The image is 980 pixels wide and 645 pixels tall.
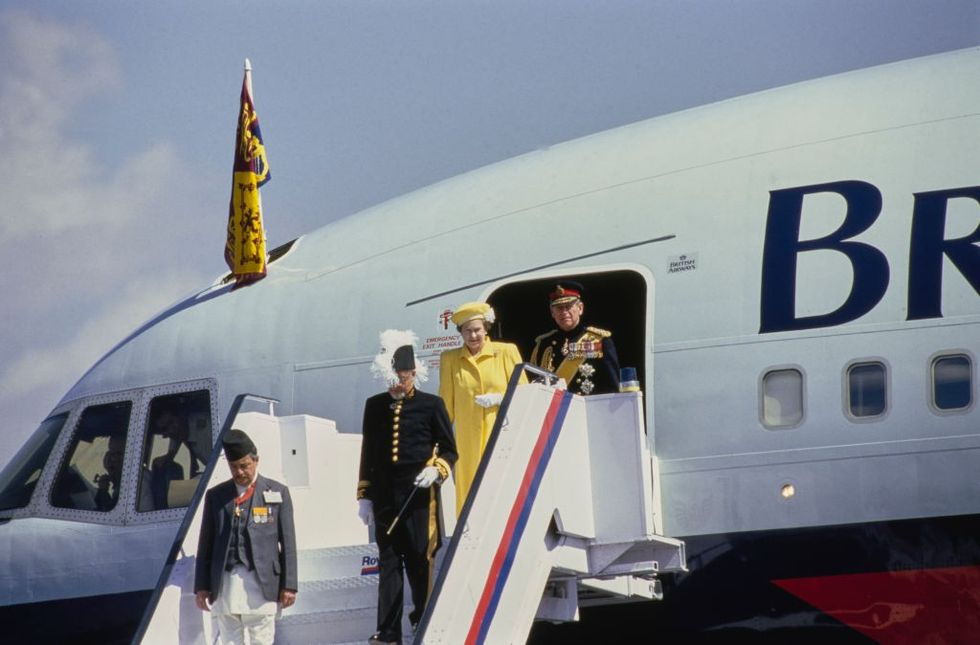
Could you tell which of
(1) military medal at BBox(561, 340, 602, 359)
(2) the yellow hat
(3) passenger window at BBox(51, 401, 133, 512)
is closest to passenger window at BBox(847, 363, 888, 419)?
(1) military medal at BBox(561, 340, 602, 359)

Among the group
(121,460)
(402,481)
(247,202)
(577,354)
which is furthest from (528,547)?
(247,202)

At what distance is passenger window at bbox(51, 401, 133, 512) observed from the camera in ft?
36.3

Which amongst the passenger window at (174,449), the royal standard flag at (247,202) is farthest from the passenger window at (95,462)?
the royal standard flag at (247,202)

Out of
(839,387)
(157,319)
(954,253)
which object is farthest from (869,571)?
(157,319)

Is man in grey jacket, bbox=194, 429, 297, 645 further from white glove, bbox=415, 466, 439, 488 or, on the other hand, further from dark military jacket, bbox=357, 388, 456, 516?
white glove, bbox=415, 466, 439, 488

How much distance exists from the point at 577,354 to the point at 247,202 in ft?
13.2

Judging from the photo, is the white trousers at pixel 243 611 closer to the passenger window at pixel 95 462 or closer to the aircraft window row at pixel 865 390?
the passenger window at pixel 95 462

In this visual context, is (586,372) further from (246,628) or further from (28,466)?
(28,466)

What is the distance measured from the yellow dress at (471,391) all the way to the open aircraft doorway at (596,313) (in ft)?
5.96

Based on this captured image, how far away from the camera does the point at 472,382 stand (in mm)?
9148

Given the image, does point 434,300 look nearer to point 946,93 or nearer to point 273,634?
point 273,634

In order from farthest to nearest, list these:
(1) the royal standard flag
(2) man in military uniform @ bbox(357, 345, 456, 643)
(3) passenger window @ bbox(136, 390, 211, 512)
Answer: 1. (1) the royal standard flag
2. (3) passenger window @ bbox(136, 390, 211, 512)
3. (2) man in military uniform @ bbox(357, 345, 456, 643)

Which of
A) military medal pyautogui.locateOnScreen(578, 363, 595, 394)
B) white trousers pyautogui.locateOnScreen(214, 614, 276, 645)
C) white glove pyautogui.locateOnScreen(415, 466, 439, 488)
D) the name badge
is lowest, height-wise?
white trousers pyautogui.locateOnScreen(214, 614, 276, 645)

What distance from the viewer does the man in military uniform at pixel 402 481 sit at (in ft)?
27.9
